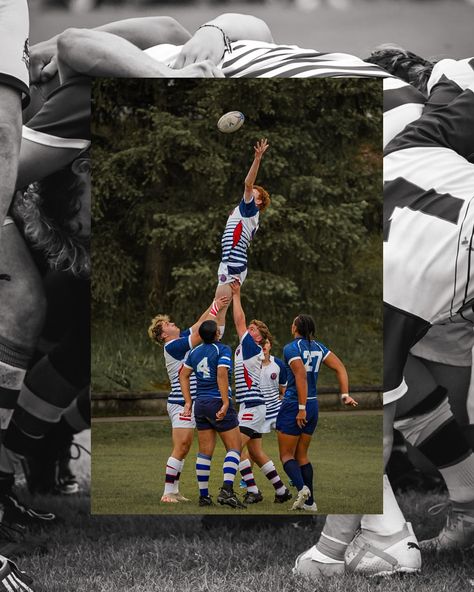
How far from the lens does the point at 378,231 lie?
15.0 ft

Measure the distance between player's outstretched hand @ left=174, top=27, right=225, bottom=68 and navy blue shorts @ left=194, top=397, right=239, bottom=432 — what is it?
5.70 feet

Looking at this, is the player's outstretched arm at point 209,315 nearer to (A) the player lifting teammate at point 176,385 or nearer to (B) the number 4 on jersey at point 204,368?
(A) the player lifting teammate at point 176,385

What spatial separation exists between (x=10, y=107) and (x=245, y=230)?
1.30 m

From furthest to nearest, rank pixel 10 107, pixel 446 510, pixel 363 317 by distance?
1. pixel 446 510
2. pixel 363 317
3. pixel 10 107

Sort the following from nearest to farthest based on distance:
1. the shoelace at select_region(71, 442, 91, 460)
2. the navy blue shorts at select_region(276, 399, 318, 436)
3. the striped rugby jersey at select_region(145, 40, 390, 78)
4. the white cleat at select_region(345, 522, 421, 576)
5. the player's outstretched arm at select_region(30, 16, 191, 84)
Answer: the white cleat at select_region(345, 522, 421, 576) → the navy blue shorts at select_region(276, 399, 318, 436) → the striped rugby jersey at select_region(145, 40, 390, 78) → the player's outstretched arm at select_region(30, 16, 191, 84) → the shoelace at select_region(71, 442, 91, 460)

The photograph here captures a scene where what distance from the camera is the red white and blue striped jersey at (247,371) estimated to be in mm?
4516

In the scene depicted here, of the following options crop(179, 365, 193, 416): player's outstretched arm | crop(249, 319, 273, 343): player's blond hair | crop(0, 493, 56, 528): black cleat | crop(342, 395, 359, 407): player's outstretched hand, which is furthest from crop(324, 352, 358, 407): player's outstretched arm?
crop(0, 493, 56, 528): black cleat

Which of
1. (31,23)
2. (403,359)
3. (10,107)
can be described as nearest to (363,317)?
(403,359)

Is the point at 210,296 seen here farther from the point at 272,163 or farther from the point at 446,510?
the point at 446,510

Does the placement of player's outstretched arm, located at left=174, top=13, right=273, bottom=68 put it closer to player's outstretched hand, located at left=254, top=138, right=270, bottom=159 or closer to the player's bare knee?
the player's bare knee

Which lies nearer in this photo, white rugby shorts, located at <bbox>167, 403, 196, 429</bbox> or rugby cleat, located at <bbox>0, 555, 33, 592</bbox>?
rugby cleat, located at <bbox>0, 555, 33, 592</bbox>

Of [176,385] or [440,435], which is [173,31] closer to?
[176,385]

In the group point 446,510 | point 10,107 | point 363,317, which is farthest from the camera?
point 446,510

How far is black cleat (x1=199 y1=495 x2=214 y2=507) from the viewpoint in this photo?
448 cm
